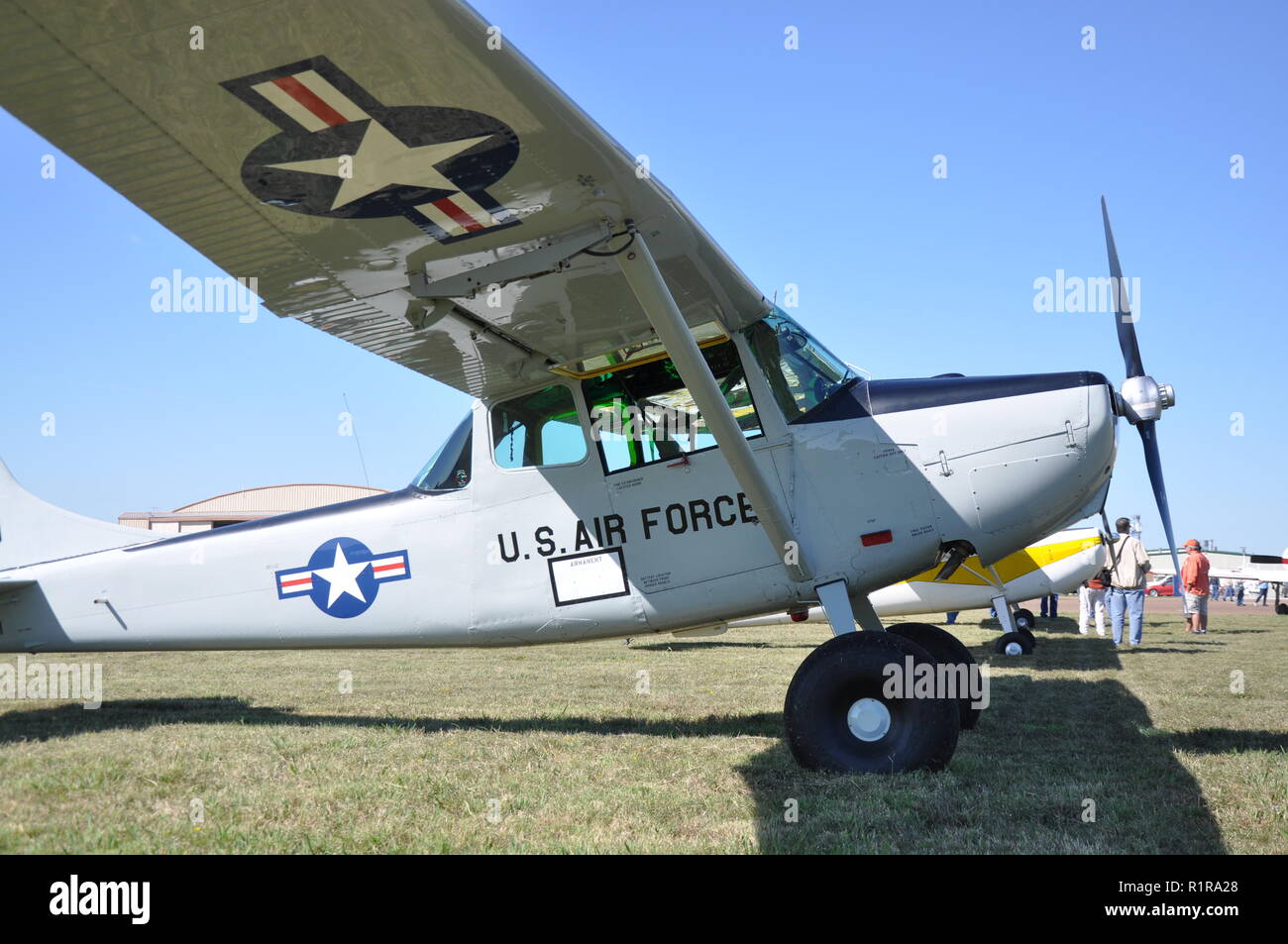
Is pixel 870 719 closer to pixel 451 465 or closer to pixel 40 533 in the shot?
pixel 451 465

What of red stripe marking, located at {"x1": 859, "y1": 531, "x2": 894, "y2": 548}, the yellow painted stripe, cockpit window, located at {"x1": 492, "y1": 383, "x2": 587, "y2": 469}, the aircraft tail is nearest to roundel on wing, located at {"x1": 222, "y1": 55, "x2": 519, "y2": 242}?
cockpit window, located at {"x1": 492, "y1": 383, "x2": 587, "y2": 469}

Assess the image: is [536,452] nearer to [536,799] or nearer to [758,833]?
[536,799]

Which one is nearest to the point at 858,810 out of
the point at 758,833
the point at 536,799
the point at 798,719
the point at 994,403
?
the point at 758,833

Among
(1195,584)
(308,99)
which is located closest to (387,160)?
(308,99)

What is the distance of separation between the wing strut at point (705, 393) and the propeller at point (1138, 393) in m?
2.45

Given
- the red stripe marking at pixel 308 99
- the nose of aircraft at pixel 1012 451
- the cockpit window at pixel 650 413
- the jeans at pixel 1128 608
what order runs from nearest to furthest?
the red stripe marking at pixel 308 99 → the nose of aircraft at pixel 1012 451 → the cockpit window at pixel 650 413 → the jeans at pixel 1128 608

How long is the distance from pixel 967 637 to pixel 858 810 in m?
13.9

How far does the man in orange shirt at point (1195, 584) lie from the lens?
18125 millimetres

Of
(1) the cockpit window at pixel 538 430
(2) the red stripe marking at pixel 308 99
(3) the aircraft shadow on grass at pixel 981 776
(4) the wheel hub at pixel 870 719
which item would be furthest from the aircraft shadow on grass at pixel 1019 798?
(2) the red stripe marking at pixel 308 99

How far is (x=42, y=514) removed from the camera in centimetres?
745

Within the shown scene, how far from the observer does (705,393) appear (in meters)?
4.75

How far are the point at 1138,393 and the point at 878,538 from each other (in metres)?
2.11

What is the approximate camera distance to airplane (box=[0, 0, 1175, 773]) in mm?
3369

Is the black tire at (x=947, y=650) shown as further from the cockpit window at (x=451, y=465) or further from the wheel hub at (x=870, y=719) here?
the cockpit window at (x=451, y=465)
